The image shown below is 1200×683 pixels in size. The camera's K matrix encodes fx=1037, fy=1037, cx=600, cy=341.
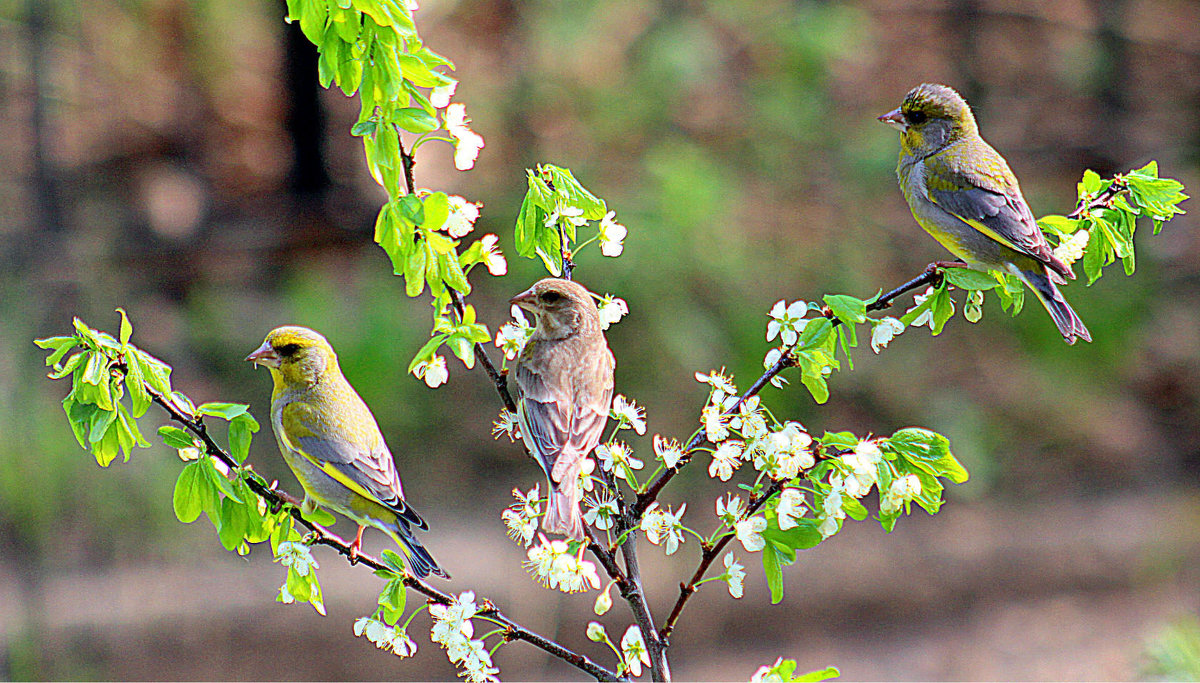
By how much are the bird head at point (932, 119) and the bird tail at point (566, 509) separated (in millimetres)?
771

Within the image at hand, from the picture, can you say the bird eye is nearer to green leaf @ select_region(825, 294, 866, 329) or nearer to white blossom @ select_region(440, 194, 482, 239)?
white blossom @ select_region(440, 194, 482, 239)

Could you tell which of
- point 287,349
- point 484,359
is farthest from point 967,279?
point 287,349

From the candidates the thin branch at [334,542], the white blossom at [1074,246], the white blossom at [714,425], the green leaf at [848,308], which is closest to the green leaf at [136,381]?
the thin branch at [334,542]

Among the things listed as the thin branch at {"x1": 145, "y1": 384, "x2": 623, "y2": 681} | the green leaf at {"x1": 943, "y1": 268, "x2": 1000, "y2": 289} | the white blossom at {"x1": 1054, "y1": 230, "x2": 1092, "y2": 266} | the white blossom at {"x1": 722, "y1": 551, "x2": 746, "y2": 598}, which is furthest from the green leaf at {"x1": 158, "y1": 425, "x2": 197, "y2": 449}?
the white blossom at {"x1": 1054, "y1": 230, "x2": 1092, "y2": 266}

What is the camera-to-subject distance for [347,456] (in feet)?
4.17

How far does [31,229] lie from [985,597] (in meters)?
3.72

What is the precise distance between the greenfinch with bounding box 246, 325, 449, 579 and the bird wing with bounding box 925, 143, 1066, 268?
2.52ft

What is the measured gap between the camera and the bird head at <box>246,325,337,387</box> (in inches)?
50.2

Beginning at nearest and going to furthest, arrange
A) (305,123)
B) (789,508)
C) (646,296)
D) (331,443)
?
(789,508) → (331,443) → (646,296) → (305,123)

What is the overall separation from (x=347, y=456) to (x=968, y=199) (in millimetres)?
891

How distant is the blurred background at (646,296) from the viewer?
3.32 m

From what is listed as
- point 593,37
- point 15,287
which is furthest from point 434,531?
point 593,37

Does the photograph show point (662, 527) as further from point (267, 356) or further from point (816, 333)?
point (267, 356)

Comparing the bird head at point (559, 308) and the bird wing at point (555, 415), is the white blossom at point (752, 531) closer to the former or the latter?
the bird wing at point (555, 415)
